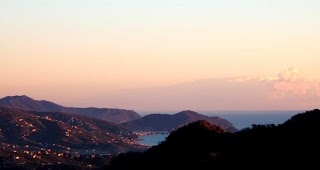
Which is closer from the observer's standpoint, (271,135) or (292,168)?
(292,168)

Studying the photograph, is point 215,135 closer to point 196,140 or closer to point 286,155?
point 196,140

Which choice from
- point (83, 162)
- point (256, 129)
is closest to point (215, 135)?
point (256, 129)

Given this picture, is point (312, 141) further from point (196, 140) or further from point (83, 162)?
point (83, 162)

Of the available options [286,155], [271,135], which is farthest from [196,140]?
[286,155]

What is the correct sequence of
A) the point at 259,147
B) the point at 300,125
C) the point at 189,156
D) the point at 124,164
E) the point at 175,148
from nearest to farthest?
the point at 259,147 < the point at 300,125 < the point at 189,156 < the point at 175,148 < the point at 124,164

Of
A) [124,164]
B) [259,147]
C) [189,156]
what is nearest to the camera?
[259,147]

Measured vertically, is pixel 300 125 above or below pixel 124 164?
above
